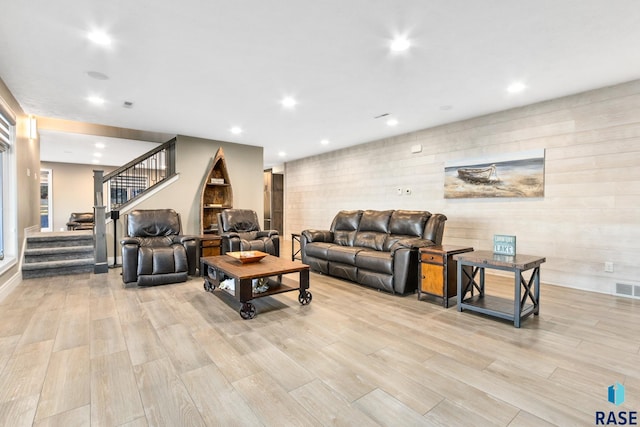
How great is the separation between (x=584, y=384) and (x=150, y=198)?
21.3 ft

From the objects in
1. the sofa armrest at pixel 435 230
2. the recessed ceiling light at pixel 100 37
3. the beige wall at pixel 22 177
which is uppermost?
the recessed ceiling light at pixel 100 37

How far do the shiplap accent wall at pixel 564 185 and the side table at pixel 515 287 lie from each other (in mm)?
1395

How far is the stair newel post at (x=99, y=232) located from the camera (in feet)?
16.3

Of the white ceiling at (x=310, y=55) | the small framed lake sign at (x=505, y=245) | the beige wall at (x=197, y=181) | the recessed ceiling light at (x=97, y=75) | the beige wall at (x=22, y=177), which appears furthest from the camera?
the beige wall at (x=197, y=181)

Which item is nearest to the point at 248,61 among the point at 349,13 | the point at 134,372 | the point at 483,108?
the point at 349,13

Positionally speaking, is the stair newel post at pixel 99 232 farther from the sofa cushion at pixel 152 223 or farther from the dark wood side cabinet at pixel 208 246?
the dark wood side cabinet at pixel 208 246

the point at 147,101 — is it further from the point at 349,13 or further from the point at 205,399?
the point at 205,399

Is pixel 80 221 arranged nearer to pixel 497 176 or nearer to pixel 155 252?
pixel 155 252

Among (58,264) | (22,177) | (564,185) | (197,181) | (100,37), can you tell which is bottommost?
(58,264)

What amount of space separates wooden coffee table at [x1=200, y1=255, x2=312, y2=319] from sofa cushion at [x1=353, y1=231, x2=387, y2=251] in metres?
1.51

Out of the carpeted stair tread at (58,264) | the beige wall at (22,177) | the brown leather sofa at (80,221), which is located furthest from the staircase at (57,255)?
the brown leather sofa at (80,221)

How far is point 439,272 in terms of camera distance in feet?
11.2

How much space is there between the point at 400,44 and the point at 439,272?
2.35m

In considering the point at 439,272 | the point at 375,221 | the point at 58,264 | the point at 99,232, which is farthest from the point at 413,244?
the point at 58,264
